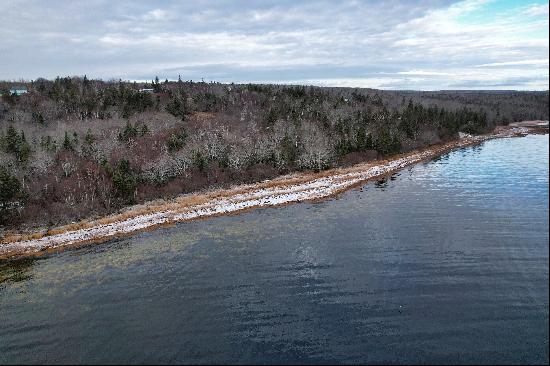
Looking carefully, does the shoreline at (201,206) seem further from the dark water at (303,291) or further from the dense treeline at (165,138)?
the dense treeline at (165,138)

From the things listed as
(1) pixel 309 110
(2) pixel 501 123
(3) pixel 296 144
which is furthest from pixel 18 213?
(2) pixel 501 123

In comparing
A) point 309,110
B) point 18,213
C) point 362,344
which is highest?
point 309,110

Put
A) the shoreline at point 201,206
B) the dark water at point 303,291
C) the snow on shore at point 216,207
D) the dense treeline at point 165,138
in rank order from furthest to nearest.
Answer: the dense treeline at point 165,138, the shoreline at point 201,206, the snow on shore at point 216,207, the dark water at point 303,291

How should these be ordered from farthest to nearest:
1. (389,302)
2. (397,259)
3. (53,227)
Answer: (53,227) < (397,259) < (389,302)

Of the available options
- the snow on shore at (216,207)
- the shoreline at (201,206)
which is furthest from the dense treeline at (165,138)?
the snow on shore at (216,207)

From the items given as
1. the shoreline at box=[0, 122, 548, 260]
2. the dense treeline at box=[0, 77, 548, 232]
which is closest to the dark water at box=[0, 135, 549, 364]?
the shoreline at box=[0, 122, 548, 260]

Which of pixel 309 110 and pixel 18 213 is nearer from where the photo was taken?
pixel 18 213

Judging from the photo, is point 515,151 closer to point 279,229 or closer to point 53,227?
point 279,229

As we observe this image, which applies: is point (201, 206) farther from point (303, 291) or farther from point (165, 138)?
point (165, 138)
